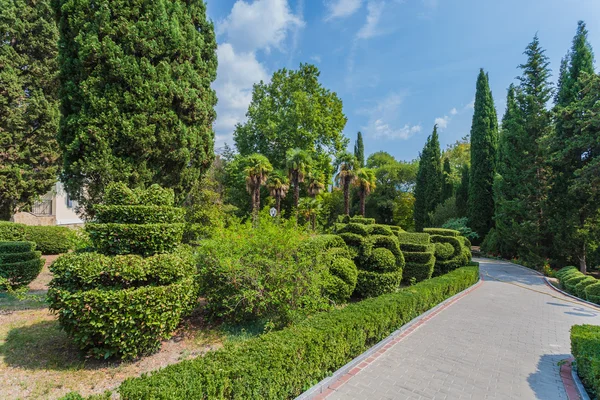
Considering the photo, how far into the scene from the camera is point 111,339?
4.34 metres

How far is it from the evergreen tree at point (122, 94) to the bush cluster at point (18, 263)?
2791 mm

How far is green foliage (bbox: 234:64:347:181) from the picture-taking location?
2402 cm

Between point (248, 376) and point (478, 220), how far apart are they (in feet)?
92.8

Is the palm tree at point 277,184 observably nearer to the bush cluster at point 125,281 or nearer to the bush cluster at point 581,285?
the bush cluster at point 581,285

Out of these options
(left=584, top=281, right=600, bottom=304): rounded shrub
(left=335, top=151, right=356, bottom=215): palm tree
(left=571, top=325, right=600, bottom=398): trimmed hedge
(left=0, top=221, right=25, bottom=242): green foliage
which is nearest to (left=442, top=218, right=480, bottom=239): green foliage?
(left=335, top=151, right=356, bottom=215): palm tree

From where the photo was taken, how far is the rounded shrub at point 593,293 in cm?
1031

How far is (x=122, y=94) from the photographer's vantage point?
24.5 feet

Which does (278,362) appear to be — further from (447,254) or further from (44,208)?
(44,208)

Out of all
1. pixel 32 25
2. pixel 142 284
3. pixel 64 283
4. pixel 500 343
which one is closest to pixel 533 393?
pixel 500 343

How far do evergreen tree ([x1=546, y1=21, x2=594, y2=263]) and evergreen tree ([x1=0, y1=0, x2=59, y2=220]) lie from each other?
83.0 ft

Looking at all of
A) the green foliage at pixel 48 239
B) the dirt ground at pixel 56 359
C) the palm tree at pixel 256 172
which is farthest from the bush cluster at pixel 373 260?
the green foliage at pixel 48 239

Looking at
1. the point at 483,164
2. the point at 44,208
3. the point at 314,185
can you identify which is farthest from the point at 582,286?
the point at 44,208

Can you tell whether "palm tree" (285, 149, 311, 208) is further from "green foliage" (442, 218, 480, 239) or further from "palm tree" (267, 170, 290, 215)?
"green foliage" (442, 218, 480, 239)

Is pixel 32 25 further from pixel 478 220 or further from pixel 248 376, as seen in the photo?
pixel 478 220
